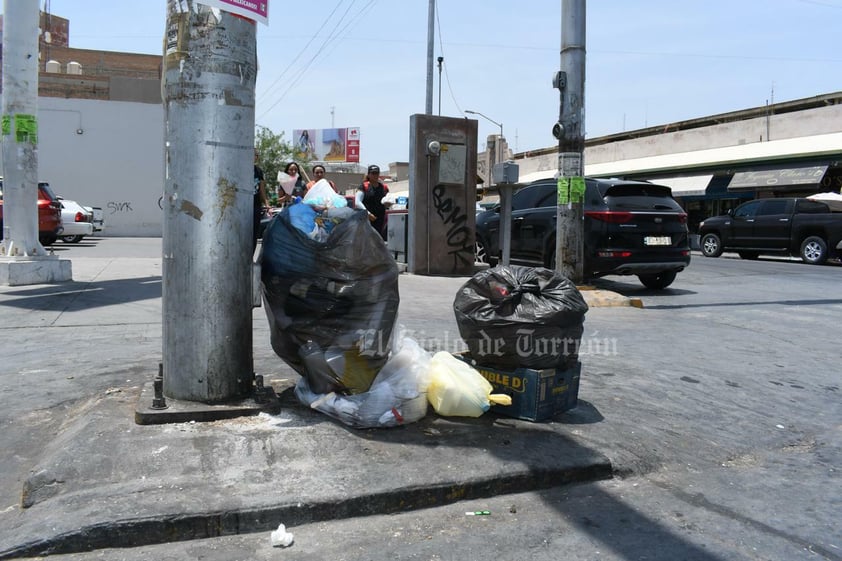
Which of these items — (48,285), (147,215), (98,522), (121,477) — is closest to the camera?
(98,522)

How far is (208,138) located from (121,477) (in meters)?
1.85

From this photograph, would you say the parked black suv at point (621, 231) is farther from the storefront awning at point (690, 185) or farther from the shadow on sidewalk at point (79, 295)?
the storefront awning at point (690, 185)

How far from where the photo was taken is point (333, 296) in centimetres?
396

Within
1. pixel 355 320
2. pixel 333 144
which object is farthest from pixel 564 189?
pixel 333 144

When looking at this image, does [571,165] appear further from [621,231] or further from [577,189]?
[621,231]

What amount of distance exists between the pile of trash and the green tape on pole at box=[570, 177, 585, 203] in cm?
540

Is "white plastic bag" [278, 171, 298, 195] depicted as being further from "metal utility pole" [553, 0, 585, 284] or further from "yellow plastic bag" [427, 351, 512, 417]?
"yellow plastic bag" [427, 351, 512, 417]

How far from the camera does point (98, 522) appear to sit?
2.82 metres

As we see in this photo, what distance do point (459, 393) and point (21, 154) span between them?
8298 mm

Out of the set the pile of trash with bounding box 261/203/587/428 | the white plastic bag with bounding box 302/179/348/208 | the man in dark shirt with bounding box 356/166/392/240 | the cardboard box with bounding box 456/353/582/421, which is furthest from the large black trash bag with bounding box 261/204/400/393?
the man in dark shirt with bounding box 356/166/392/240

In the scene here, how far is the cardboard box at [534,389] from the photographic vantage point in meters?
4.15

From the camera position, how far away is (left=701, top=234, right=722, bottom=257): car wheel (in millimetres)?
20750

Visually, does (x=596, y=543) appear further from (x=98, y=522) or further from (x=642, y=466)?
(x=98, y=522)

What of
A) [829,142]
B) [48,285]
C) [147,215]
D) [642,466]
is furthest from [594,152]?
[642,466]
